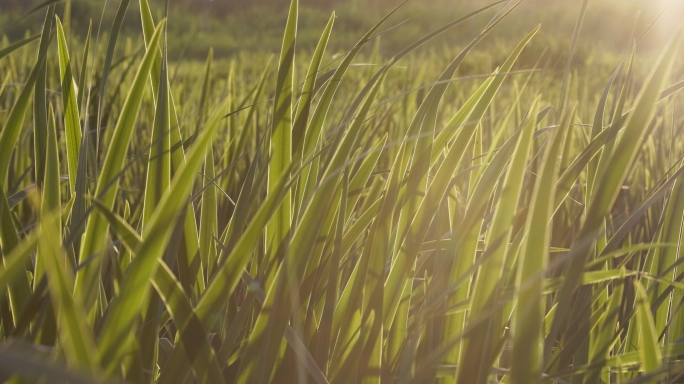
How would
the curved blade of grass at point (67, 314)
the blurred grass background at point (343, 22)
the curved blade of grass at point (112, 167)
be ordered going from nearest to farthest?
the curved blade of grass at point (67, 314) < the curved blade of grass at point (112, 167) < the blurred grass background at point (343, 22)

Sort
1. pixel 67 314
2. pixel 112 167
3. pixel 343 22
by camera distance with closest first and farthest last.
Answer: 1. pixel 67 314
2. pixel 112 167
3. pixel 343 22

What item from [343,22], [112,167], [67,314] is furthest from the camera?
[343,22]

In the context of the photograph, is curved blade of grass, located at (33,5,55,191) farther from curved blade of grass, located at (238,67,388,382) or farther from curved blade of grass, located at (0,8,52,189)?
curved blade of grass, located at (238,67,388,382)

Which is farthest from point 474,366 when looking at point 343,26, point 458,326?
point 343,26

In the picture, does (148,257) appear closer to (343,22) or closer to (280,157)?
(280,157)

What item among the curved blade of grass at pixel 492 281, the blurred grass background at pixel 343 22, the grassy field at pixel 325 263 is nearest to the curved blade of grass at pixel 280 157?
the grassy field at pixel 325 263

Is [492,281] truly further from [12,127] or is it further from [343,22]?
[343,22]

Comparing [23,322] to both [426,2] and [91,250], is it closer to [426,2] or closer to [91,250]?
[91,250]

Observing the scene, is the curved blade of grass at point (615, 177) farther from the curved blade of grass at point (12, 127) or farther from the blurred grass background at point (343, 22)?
the blurred grass background at point (343, 22)

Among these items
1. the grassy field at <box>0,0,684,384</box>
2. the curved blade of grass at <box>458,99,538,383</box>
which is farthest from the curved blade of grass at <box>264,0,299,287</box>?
the curved blade of grass at <box>458,99,538,383</box>

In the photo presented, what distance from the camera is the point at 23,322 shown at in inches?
10.9

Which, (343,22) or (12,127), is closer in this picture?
(12,127)

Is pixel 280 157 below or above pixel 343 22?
below

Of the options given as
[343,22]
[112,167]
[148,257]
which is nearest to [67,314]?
[148,257]
